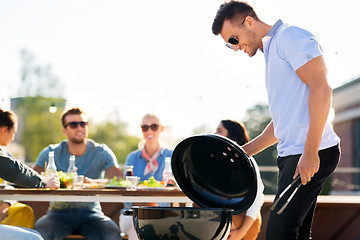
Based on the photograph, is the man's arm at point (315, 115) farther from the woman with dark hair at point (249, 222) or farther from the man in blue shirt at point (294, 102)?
the woman with dark hair at point (249, 222)

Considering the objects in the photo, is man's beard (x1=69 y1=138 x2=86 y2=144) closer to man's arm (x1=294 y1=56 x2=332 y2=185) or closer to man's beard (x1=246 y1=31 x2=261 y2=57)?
man's beard (x1=246 y1=31 x2=261 y2=57)

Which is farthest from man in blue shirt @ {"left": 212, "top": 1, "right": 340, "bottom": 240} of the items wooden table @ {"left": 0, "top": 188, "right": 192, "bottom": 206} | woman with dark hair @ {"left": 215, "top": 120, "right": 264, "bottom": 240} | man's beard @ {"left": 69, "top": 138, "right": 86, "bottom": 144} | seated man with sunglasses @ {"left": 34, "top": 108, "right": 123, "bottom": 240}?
man's beard @ {"left": 69, "top": 138, "right": 86, "bottom": 144}

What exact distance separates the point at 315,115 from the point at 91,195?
1.51m

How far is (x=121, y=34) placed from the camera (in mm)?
23094

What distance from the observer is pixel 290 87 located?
221cm

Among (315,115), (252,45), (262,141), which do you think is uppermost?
(252,45)

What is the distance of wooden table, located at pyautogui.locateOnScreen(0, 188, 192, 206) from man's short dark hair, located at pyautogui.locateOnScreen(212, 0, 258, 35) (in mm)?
1117

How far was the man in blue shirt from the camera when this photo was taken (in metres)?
2.08

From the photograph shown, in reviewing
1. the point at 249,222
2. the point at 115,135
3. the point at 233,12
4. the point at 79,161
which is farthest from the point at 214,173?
the point at 115,135

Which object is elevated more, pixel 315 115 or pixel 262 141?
pixel 315 115

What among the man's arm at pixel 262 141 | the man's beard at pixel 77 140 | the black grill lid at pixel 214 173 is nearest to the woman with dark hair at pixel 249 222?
the man's arm at pixel 262 141

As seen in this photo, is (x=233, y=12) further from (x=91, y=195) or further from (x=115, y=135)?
(x=115, y=135)

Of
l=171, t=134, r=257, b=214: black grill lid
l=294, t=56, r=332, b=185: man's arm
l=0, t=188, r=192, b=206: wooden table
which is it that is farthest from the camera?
l=0, t=188, r=192, b=206: wooden table

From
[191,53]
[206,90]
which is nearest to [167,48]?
[191,53]
